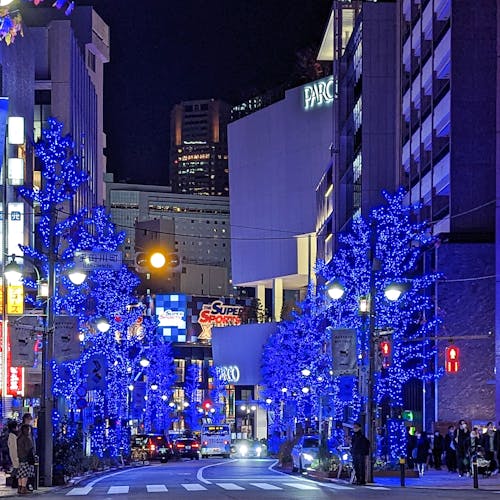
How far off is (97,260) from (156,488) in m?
6.75

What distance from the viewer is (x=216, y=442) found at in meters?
87.1

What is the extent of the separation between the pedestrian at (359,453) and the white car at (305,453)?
955 cm

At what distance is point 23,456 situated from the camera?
30531mm

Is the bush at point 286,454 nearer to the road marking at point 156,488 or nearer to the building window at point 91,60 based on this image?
the road marking at point 156,488

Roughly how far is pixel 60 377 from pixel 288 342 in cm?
4777

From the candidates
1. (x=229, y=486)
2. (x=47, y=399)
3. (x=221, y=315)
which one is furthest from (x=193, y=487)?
(x=221, y=315)

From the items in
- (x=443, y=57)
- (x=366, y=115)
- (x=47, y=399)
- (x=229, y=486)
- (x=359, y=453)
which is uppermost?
(x=366, y=115)

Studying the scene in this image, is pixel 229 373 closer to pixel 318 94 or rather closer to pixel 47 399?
pixel 318 94

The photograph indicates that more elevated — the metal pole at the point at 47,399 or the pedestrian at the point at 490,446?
the metal pole at the point at 47,399

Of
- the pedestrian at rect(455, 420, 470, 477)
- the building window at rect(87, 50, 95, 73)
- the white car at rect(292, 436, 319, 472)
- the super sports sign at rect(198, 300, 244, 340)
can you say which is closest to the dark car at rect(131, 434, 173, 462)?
the white car at rect(292, 436, 319, 472)

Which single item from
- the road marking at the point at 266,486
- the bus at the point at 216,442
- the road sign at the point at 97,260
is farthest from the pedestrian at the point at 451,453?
the bus at the point at 216,442

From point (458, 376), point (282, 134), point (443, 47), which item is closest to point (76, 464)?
point (458, 376)

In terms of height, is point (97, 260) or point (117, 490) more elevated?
point (97, 260)

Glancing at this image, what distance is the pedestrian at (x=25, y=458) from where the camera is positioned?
98.7 feet
